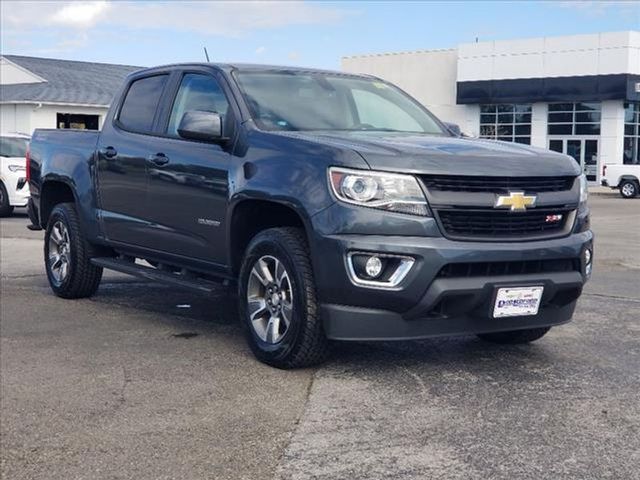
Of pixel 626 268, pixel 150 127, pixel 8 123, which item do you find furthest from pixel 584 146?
pixel 150 127

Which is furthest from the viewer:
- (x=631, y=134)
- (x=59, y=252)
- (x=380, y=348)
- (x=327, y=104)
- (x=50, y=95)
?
(x=50, y=95)

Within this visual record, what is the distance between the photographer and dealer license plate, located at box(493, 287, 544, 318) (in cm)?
527

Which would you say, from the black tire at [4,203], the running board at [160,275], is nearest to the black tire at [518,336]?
the running board at [160,275]

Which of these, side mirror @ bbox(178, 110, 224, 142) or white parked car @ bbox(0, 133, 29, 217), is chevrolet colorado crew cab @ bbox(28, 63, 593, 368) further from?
white parked car @ bbox(0, 133, 29, 217)

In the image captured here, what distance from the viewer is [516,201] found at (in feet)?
17.5

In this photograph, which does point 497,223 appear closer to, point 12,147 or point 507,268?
point 507,268

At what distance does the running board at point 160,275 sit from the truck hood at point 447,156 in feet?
4.32

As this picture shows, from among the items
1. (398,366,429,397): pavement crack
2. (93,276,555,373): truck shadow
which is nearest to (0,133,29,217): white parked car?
(93,276,555,373): truck shadow

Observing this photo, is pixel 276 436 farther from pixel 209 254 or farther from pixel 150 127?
pixel 150 127

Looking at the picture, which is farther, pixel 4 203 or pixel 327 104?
pixel 4 203

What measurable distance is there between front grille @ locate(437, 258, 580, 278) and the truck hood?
514 millimetres

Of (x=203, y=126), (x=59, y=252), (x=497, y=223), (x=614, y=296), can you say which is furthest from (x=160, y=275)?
(x=614, y=296)

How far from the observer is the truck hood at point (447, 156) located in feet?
17.0

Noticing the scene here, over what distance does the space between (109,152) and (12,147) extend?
1207 centimetres
